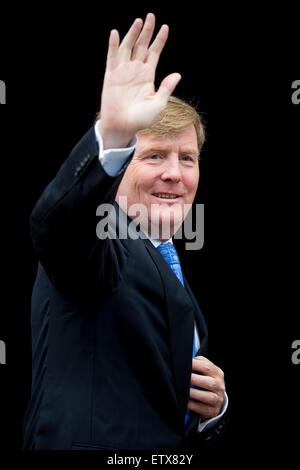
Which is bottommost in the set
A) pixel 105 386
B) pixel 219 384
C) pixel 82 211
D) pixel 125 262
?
pixel 219 384

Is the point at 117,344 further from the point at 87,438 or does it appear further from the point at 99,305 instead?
the point at 87,438

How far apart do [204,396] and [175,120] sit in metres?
0.93

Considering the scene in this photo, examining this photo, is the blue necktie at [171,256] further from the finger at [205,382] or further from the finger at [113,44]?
the finger at [113,44]

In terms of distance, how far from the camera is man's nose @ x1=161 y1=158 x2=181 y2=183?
2.71m

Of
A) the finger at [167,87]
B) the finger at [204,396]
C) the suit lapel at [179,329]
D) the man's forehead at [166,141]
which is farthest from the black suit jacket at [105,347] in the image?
the man's forehead at [166,141]

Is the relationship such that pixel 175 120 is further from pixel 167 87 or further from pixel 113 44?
pixel 113 44

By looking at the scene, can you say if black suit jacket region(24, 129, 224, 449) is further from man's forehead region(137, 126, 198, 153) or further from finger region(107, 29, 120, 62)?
man's forehead region(137, 126, 198, 153)

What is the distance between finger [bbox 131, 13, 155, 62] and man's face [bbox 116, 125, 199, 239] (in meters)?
0.54

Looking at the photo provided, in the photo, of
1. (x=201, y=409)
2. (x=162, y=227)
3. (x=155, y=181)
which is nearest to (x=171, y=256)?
(x=162, y=227)

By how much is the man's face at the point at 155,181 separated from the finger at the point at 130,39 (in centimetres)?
57

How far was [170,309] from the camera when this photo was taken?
2.51 m

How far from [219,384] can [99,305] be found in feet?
2.07

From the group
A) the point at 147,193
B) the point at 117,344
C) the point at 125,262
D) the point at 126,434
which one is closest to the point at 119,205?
the point at 147,193

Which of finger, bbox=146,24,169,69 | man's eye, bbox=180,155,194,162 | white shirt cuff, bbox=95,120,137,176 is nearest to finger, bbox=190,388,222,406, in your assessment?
man's eye, bbox=180,155,194,162
